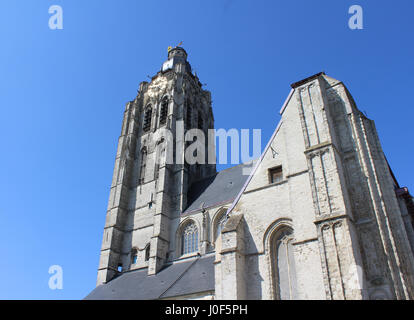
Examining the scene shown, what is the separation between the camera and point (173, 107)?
2777cm

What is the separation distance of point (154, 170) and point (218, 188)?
5.10 meters

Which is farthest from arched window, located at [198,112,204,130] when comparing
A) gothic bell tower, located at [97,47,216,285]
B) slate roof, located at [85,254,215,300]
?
slate roof, located at [85,254,215,300]

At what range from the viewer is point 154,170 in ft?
84.0

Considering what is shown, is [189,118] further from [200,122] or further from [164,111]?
[164,111]

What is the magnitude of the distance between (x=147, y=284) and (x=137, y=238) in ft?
16.4

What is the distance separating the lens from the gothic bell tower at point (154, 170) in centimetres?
2270

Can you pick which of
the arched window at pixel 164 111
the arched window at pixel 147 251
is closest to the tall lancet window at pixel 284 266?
the arched window at pixel 147 251

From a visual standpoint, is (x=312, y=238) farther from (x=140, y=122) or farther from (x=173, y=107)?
(x=140, y=122)

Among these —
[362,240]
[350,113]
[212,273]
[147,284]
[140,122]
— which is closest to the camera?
[362,240]

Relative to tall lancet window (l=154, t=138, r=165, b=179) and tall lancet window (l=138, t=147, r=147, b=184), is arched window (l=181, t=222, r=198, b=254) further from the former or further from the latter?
tall lancet window (l=138, t=147, r=147, b=184)

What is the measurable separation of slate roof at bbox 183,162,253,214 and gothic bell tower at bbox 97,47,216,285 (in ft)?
2.70
